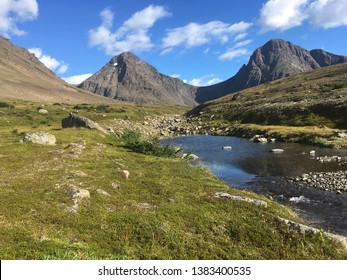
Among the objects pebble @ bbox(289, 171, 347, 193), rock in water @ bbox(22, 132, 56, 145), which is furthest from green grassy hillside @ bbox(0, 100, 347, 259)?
pebble @ bbox(289, 171, 347, 193)

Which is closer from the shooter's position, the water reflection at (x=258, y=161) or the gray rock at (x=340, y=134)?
the water reflection at (x=258, y=161)

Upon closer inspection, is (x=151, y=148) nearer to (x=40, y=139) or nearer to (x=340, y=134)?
(x=40, y=139)

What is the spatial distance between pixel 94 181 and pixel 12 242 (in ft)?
29.5

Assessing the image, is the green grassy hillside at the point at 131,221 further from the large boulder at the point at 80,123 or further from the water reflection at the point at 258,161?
the large boulder at the point at 80,123

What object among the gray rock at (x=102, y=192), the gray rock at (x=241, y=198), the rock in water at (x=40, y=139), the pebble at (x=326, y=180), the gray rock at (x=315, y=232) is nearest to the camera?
the gray rock at (x=315, y=232)

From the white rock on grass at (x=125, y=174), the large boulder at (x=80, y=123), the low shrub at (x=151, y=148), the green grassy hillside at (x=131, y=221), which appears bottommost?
the green grassy hillside at (x=131, y=221)

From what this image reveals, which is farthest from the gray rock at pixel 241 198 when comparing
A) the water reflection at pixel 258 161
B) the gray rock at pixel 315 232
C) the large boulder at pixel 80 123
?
the large boulder at pixel 80 123

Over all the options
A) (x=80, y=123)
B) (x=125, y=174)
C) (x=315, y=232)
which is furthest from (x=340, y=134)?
(x=315, y=232)

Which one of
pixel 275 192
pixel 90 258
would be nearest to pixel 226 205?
pixel 90 258

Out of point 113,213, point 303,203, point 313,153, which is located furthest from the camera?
point 313,153

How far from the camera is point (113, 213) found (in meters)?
15.1

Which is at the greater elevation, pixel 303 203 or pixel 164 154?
pixel 164 154
